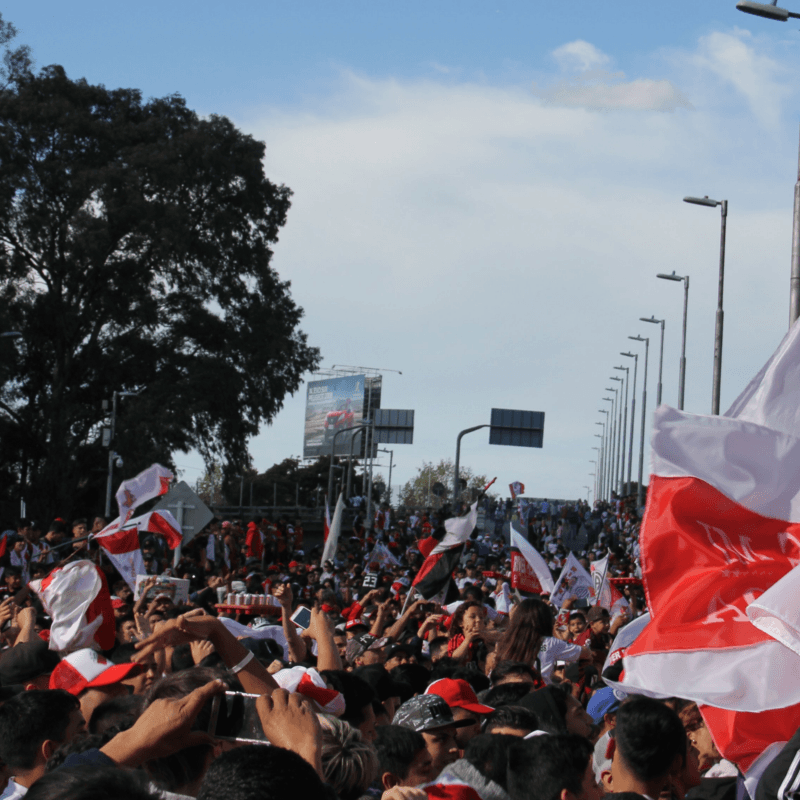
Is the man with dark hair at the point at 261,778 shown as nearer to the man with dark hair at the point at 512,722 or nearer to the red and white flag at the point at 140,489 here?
the man with dark hair at the point at 512,722

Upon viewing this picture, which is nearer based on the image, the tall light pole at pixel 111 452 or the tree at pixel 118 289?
the tall light pole at pixel 111 452

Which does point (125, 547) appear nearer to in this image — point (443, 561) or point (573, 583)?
point (443, 561)

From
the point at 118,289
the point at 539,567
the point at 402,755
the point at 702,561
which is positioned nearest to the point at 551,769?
the point at 402,755

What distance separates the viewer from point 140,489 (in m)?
13.9

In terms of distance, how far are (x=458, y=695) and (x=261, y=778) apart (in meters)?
3.02

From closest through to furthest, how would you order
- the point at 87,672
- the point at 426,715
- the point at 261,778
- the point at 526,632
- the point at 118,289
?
the point at 261,778
the point at 426,715
the point at 87,672
the point at 526,632
the point at 118,289

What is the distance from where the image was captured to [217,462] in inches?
1423

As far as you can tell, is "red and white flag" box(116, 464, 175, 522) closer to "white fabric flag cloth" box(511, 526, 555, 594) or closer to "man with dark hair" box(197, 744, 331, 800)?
"white fabric flag cloth" box(511, 526, 555, 594)

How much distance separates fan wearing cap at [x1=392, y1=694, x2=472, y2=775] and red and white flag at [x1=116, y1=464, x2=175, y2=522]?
8775 mm

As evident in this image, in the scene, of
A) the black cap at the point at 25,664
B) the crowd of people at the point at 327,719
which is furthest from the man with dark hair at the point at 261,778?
the black cap at the point at 25,664

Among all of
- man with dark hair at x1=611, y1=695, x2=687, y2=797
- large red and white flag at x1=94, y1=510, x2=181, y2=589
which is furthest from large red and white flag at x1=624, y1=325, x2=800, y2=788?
large red and white flag at x1=94, y1=510, x2=181, y2=589

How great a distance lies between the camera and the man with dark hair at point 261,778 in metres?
2.26

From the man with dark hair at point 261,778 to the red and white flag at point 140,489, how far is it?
36.2ft

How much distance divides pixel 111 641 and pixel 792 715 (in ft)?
17.4
